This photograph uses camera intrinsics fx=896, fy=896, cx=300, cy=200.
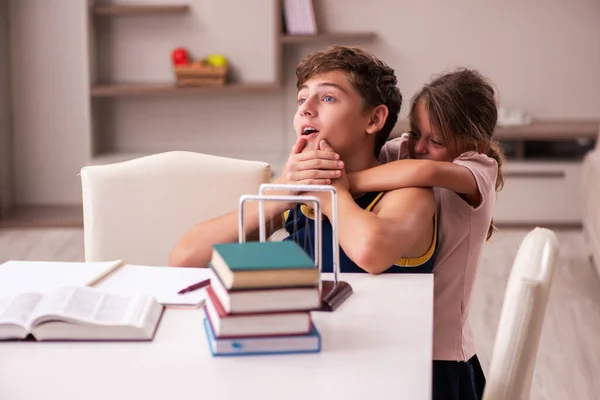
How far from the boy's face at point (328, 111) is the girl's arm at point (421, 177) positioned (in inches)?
4.4

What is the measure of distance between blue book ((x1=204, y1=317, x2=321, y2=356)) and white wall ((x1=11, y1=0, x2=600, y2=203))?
3.68m

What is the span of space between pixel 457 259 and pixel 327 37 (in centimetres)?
322

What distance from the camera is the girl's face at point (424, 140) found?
192 cm

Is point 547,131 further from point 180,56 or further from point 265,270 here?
point 265,270

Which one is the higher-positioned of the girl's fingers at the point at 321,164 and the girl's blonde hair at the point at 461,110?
the girl's blonde hair at the point at 461,110

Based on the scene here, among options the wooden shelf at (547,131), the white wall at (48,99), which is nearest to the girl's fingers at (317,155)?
the wooden shelf at (547,131)

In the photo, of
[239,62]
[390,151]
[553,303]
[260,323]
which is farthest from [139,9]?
[260,323]

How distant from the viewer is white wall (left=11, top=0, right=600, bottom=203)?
4980mm

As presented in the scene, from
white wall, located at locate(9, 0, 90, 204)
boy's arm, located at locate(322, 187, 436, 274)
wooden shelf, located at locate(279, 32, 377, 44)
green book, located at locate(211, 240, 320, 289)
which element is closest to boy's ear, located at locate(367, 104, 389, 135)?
boy's arm, located at locate(322, 187, 436, 274)

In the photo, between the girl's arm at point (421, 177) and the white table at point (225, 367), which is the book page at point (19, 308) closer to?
the white table at point (225, 367)

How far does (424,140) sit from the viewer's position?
1945mm

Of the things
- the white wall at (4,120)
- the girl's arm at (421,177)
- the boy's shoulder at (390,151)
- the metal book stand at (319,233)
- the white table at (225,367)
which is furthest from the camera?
the white wall at (4,120)

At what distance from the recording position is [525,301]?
3.95 feet

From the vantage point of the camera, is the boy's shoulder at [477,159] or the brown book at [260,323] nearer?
the brown book at [260,323]
